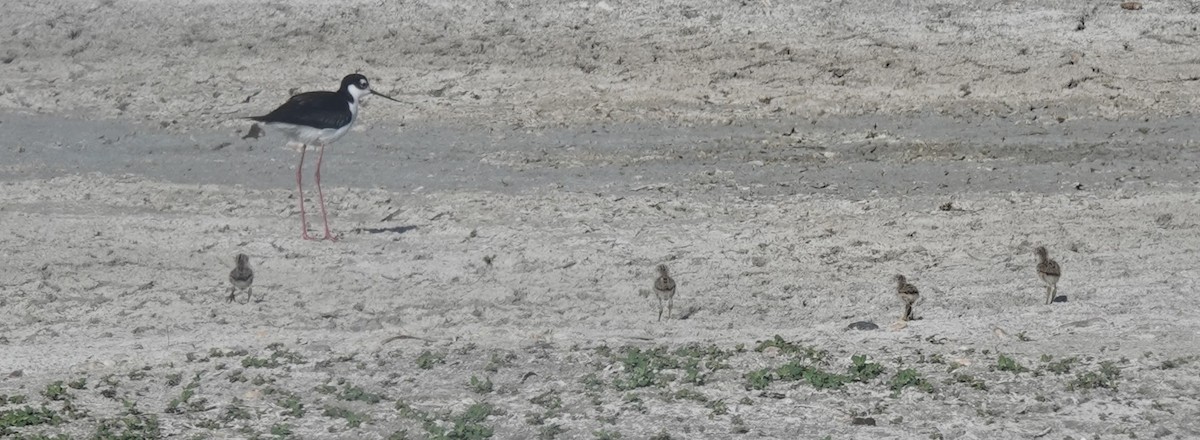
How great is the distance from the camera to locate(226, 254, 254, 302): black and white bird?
43.5 ft

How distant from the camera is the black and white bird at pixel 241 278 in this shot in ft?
43.5

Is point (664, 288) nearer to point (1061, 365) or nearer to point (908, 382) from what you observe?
point (908, 382)

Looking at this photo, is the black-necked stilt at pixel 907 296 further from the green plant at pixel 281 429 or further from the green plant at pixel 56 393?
the green plant at pixel 56 393

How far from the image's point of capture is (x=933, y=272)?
45.4 ft

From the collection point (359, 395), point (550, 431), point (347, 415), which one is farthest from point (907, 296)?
point (347, 415)

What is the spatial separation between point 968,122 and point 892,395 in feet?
21.5

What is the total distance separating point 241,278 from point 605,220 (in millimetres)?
3108

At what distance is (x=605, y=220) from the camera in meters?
15.1

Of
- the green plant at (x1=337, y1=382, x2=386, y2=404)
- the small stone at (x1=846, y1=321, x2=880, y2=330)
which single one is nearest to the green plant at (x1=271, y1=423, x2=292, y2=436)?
the green plant at (x1=337, y1=382, x2=386, y2=404)

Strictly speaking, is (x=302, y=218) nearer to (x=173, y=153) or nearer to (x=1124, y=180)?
(x=173, y=153)

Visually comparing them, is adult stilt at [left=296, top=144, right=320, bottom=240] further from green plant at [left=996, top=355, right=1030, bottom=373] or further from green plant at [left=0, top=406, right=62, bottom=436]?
green plant at [left=996, top=355, right=1030, bottom=373]

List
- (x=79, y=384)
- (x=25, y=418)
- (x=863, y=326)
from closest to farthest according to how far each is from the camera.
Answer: (x=25, y=418), (x=79, y=384), (x=863, y=326)

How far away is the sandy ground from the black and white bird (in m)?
0.25

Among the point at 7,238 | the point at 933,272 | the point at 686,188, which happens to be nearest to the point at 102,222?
the point at 7,238
